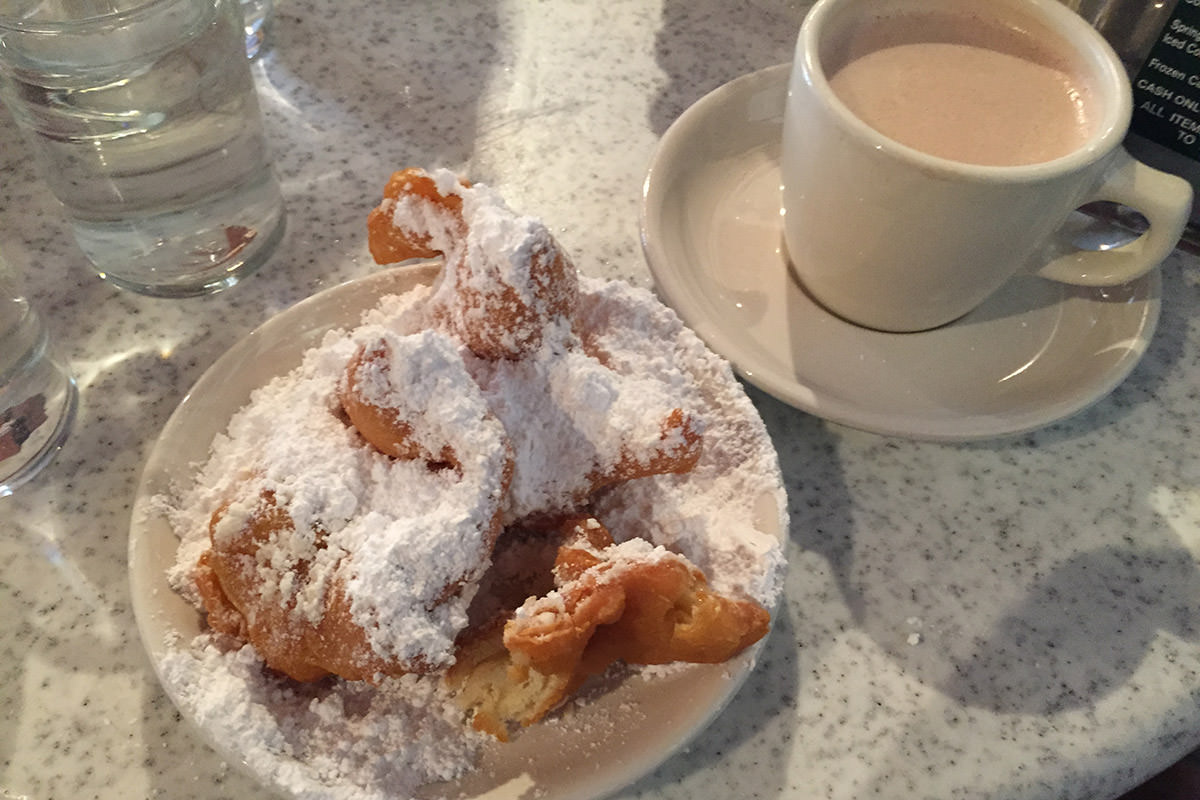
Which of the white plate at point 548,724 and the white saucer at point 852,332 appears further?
the white saucer at point 852,332

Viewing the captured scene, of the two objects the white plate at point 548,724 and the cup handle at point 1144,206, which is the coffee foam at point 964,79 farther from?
the white plate at point 548,724

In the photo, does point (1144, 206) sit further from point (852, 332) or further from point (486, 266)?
point (486, 266)

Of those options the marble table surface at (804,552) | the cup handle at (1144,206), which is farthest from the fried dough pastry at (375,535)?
the cup handle at (1144,206)

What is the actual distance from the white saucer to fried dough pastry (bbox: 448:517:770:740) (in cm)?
20

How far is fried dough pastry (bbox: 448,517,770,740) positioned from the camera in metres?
0.43

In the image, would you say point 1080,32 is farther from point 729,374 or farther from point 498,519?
point 498,519

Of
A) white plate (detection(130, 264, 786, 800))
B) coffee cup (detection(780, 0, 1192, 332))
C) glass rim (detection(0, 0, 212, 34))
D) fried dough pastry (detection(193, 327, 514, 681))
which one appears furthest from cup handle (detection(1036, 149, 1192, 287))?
glass rim (detection(0, 0, 212, 34))

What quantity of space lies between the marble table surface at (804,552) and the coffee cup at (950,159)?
0.40 feet

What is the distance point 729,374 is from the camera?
1.90 feet

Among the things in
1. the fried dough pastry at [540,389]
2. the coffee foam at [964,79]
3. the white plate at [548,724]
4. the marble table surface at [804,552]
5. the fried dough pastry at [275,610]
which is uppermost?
the coffee foam at [964,79]

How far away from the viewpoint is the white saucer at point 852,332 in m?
0.61

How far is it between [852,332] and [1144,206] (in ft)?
0.69

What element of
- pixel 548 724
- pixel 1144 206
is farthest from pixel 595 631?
pixel 1144 206

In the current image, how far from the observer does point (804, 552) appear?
0.62m
